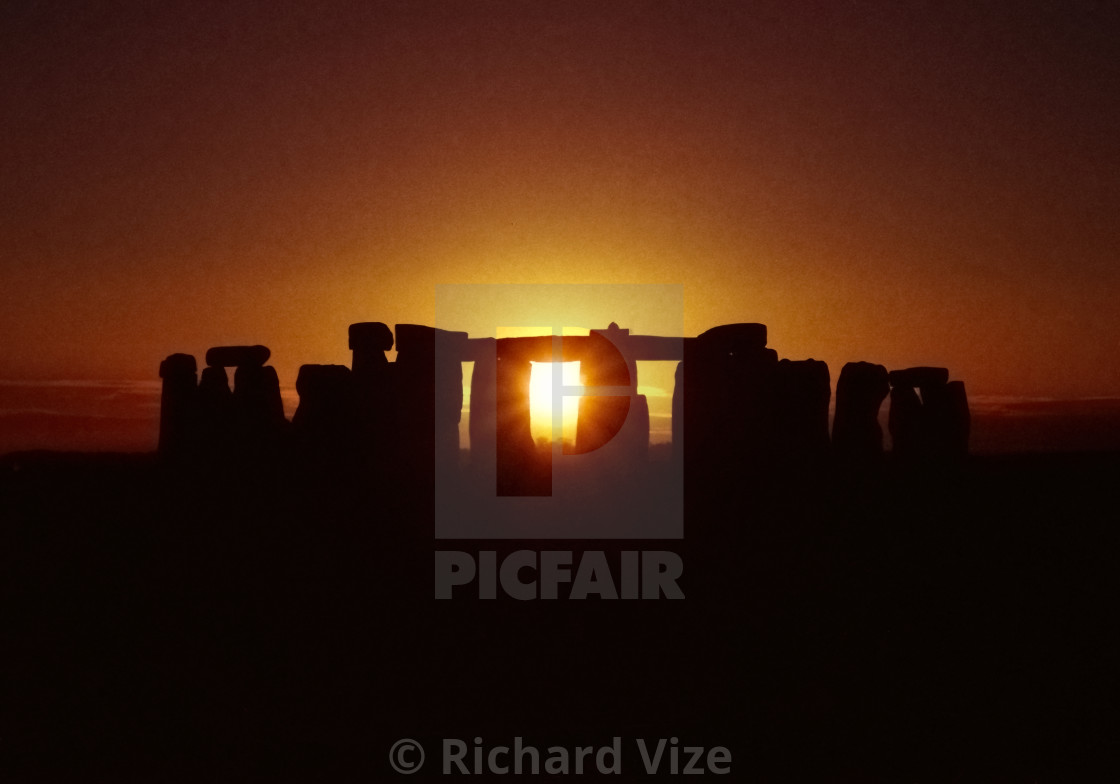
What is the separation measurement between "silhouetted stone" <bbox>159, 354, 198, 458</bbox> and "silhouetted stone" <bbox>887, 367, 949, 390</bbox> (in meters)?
10.1

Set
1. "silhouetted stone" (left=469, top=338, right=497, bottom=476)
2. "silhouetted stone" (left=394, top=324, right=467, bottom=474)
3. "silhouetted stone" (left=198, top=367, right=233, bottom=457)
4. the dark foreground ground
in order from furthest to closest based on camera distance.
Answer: "silhouetted stone" (left=469, top=338, right=497, bottom=476), "silhouetted stone" (left=198, top=367, right=233, bottom=457), "silhouetted stone" (left=394, top=324, right=467, bottom=474), the dark foreground ground

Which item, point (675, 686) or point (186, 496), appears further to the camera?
point (186, 496)

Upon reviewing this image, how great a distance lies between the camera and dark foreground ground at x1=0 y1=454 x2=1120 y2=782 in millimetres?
6336

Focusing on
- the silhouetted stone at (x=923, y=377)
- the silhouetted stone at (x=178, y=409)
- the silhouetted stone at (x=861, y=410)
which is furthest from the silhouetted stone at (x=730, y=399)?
the silhouetted stone at (x=178, y=409)

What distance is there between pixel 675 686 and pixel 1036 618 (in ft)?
11.8

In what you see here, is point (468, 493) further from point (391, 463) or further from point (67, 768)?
point (67, 768)

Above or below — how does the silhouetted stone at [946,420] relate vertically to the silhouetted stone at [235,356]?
below

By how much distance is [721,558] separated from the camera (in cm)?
1064

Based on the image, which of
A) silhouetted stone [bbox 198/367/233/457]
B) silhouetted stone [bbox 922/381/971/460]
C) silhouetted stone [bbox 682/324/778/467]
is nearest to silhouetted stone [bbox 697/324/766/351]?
silhouetted stone [bbox 682/324/778/467]

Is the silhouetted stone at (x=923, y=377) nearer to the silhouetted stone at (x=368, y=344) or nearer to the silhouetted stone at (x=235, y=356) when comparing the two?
the silhouetted stone at (x=368, y=344)

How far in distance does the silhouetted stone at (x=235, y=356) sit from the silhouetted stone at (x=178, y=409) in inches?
14.6

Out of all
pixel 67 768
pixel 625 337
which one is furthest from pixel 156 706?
pixel 625 337

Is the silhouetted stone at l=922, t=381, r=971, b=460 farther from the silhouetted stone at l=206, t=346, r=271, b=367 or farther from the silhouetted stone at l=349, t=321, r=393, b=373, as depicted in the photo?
the silhouetted stone at l=206, t=346, r=271, b=367

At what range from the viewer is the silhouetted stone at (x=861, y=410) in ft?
46.3
